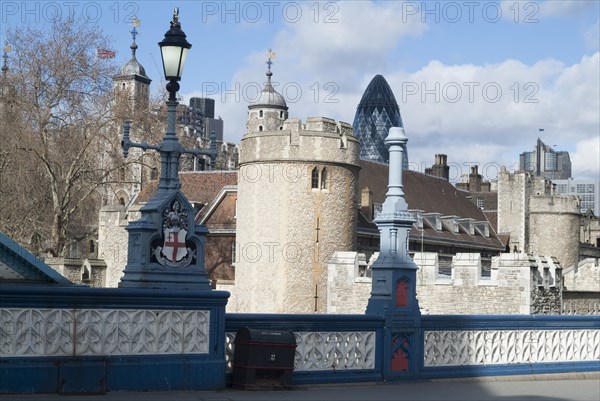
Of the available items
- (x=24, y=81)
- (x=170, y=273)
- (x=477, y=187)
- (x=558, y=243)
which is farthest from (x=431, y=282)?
(x=477, y=187)

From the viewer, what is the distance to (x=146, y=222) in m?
13.5

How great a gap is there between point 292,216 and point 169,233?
3045cm

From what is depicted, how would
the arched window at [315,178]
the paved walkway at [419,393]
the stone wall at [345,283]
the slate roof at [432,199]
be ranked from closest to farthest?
the paved walkway at [419,393]
the stone wall at [345,283]
the arched window at [315,178]
the slate roof at [432,199]

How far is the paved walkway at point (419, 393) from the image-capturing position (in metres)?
12.6

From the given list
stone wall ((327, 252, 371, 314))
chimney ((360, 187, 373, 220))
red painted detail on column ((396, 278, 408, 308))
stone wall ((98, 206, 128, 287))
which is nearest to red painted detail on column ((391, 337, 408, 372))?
red painted detail on column ((396, 278, 408, 308))

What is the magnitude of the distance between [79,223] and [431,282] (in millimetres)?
24324

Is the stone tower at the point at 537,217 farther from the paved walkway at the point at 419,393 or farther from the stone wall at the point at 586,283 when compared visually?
the paved walkway at the point at 419,393

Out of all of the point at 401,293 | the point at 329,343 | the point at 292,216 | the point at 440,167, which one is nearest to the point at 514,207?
the point at 440,167

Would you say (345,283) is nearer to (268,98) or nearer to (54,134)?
(54,134)

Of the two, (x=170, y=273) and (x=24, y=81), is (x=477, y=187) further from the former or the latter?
(x=170, y=273)

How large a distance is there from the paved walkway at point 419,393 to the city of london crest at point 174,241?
1621 mm

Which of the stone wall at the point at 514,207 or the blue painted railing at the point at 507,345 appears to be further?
the stone wall at the point at 514,207

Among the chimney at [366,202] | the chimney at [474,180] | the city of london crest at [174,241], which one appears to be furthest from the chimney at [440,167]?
the city of london crest at [174,241]

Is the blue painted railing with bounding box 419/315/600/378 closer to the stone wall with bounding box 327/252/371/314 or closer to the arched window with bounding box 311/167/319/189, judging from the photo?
the stone wall with bounding box 327/252/371/314
